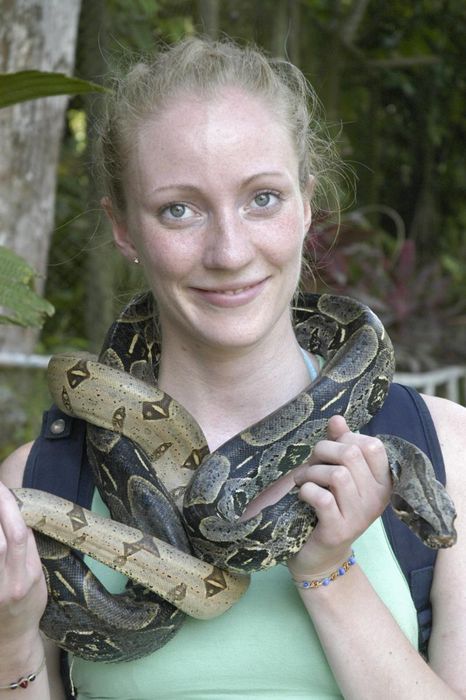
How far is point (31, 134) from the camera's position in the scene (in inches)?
162

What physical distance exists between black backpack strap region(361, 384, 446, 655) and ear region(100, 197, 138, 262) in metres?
0.78

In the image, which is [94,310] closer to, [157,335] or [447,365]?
[447,365]

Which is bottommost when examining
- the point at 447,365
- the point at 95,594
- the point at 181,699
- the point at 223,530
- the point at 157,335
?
the point at 447,365

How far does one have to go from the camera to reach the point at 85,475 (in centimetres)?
246

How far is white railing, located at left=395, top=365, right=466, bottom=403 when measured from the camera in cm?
636

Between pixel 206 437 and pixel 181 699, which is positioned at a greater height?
pixel 206 437

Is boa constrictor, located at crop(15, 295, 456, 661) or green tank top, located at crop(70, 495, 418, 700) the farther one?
green tank top, located at crop(70, 495, 418, 700)

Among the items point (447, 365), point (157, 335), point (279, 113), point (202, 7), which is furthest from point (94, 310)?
point (279, 113)

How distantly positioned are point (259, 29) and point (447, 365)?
2930 millimetres

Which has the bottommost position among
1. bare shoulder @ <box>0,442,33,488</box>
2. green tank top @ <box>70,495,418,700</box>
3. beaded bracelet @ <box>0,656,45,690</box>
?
beaded bracelet @ <box>0,656,45,690</box>

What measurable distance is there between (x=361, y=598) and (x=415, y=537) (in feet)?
0.78

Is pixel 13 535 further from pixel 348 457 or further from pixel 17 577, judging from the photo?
pixel 348 457

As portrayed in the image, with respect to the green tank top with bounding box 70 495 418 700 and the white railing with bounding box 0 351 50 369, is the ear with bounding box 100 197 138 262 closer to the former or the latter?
the green tank top with bounding box 70 495 418 700

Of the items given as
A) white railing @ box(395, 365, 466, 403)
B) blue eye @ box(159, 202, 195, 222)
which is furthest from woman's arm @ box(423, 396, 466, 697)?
white railing @ box(395, 365, 466, 403)
